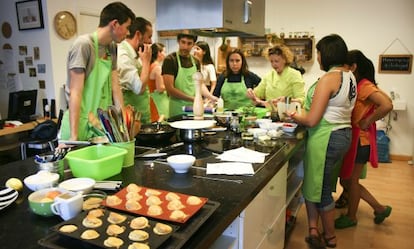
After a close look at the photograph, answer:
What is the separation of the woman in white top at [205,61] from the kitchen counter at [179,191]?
284 centimetres

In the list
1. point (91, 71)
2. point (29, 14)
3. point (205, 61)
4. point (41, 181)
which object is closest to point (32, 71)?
point (29, 14)

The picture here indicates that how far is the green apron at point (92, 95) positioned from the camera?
1.90 meters

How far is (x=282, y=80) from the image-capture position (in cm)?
313

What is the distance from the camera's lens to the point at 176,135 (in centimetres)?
205

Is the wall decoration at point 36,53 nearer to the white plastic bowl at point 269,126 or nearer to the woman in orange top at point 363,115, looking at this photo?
the white plastic bowl at point 269,126

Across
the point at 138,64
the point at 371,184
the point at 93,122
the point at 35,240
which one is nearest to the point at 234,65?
the point at 138,64

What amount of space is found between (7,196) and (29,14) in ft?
12.3

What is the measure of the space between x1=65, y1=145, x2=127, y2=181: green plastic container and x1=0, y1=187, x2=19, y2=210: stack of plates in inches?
8.8

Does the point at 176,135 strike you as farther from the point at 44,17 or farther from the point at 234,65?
the point at 44,17

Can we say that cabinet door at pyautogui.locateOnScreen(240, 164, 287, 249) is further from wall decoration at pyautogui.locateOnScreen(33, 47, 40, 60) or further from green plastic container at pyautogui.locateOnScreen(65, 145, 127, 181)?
wall decoration at pyautogui.locateOnScreen(33, 47, 40, 60)

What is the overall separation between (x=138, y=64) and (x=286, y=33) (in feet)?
10.3

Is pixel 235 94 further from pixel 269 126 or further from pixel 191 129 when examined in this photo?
pixel 191 129

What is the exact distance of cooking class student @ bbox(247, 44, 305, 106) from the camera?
9.97 feet

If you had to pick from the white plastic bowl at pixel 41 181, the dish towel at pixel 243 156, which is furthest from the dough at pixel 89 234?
the dish towel at pixel 243 156
